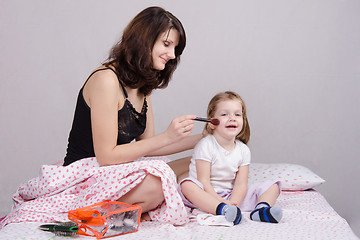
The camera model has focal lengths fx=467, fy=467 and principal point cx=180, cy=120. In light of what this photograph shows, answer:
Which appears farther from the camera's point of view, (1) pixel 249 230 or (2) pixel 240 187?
(2) pixel 240 187

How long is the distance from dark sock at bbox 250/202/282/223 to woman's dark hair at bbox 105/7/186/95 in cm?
73

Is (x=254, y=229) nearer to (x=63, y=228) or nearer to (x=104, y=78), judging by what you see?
(x=63, y=228)

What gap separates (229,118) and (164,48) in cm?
43

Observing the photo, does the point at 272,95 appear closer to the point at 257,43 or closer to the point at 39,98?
the point at 257,43

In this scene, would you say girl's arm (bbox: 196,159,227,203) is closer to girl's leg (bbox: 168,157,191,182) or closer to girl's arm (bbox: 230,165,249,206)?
girl's arm (bbox: 230,165,249,206)

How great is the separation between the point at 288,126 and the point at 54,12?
174cm

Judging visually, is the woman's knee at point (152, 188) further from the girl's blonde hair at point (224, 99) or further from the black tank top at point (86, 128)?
the girl's blonde hair at point (224, 99)

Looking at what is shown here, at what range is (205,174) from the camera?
6.75ft

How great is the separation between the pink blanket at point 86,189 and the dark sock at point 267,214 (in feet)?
0.91

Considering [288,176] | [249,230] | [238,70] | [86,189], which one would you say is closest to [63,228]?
[86,189]

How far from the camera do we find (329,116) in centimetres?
313

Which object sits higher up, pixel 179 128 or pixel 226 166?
pixel 179 128

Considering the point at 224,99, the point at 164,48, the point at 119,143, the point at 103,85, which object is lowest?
the point at 119,143

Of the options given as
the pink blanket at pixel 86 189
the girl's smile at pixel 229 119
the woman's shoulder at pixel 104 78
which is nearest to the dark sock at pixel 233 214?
the pink blanket at pixel 86 189
